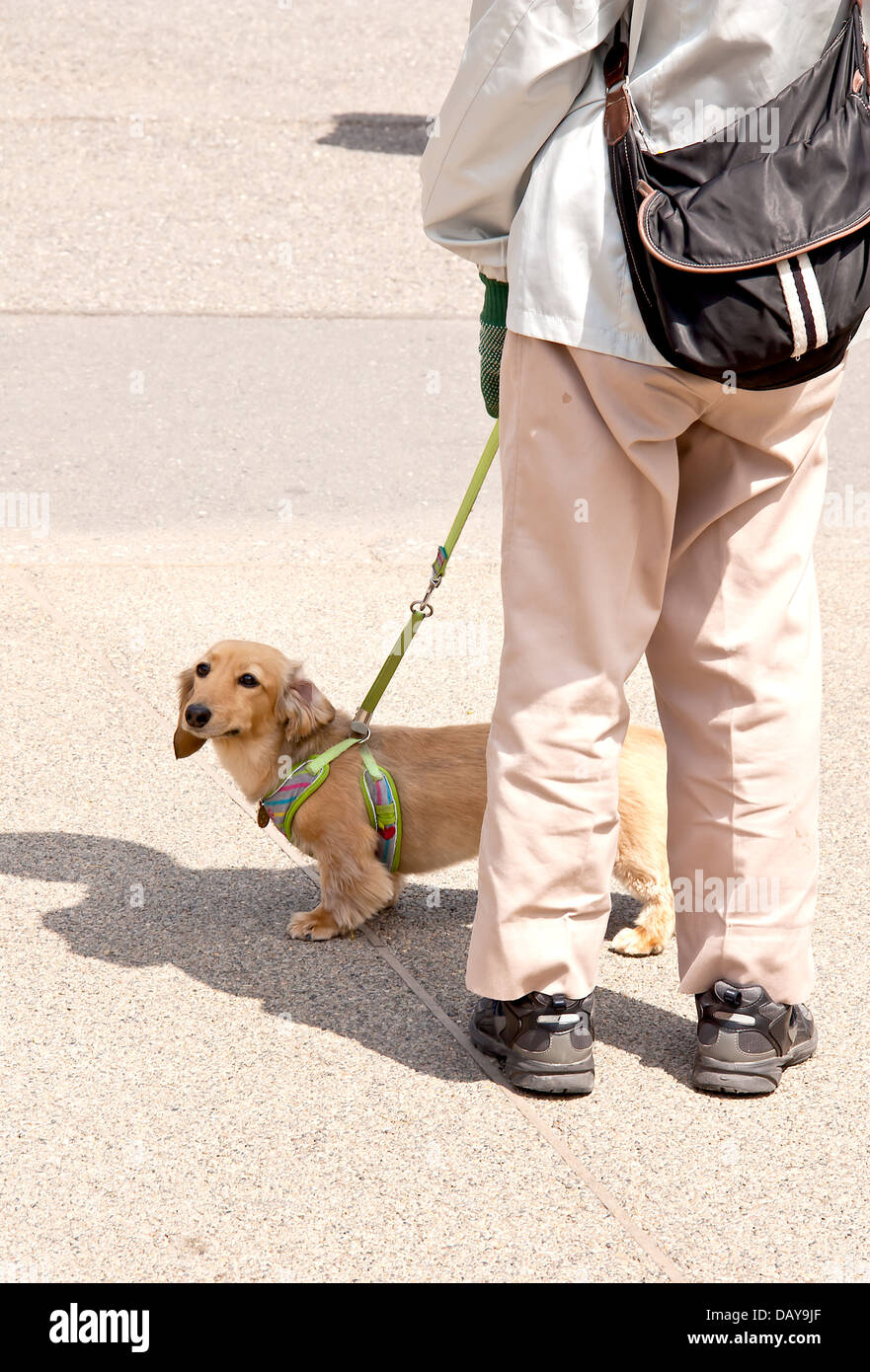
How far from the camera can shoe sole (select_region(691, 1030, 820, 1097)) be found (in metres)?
2.99

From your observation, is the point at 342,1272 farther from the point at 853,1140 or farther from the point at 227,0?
the point at 227,0

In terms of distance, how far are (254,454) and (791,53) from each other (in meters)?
5.56

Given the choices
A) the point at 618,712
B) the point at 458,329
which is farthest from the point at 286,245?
the point at 618,712

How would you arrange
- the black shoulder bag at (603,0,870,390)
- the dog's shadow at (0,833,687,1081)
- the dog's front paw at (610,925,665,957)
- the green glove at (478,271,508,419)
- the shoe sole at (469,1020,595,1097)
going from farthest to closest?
the dog's front paw at (610,925,665,957) → the dog's shadow at (0,833,687,1081) → the shoe sole at (469,1020,595,1097) → the green glove at (478,271,508,419) → the black shoulder bag at (603,0,870,390)

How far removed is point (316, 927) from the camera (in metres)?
3.68

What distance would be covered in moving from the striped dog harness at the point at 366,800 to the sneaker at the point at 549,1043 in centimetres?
86

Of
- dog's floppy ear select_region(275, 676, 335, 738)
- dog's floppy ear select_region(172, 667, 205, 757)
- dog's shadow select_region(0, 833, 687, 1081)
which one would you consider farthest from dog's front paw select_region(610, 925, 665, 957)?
dog's floppy ear select_region(172, 667, 205, 757)

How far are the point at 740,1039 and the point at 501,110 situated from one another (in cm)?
182

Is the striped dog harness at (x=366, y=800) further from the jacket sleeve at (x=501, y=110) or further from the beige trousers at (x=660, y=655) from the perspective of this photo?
the jacket sleeve at (x=501, y=110)

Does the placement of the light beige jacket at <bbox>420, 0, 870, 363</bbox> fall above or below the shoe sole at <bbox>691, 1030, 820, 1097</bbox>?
above

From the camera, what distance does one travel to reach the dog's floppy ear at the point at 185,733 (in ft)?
12.7

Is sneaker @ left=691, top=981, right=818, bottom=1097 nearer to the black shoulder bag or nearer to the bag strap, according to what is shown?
the black shoulder bag

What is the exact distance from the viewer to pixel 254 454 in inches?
307

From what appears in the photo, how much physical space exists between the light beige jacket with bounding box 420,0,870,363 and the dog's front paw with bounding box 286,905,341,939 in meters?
1.68
